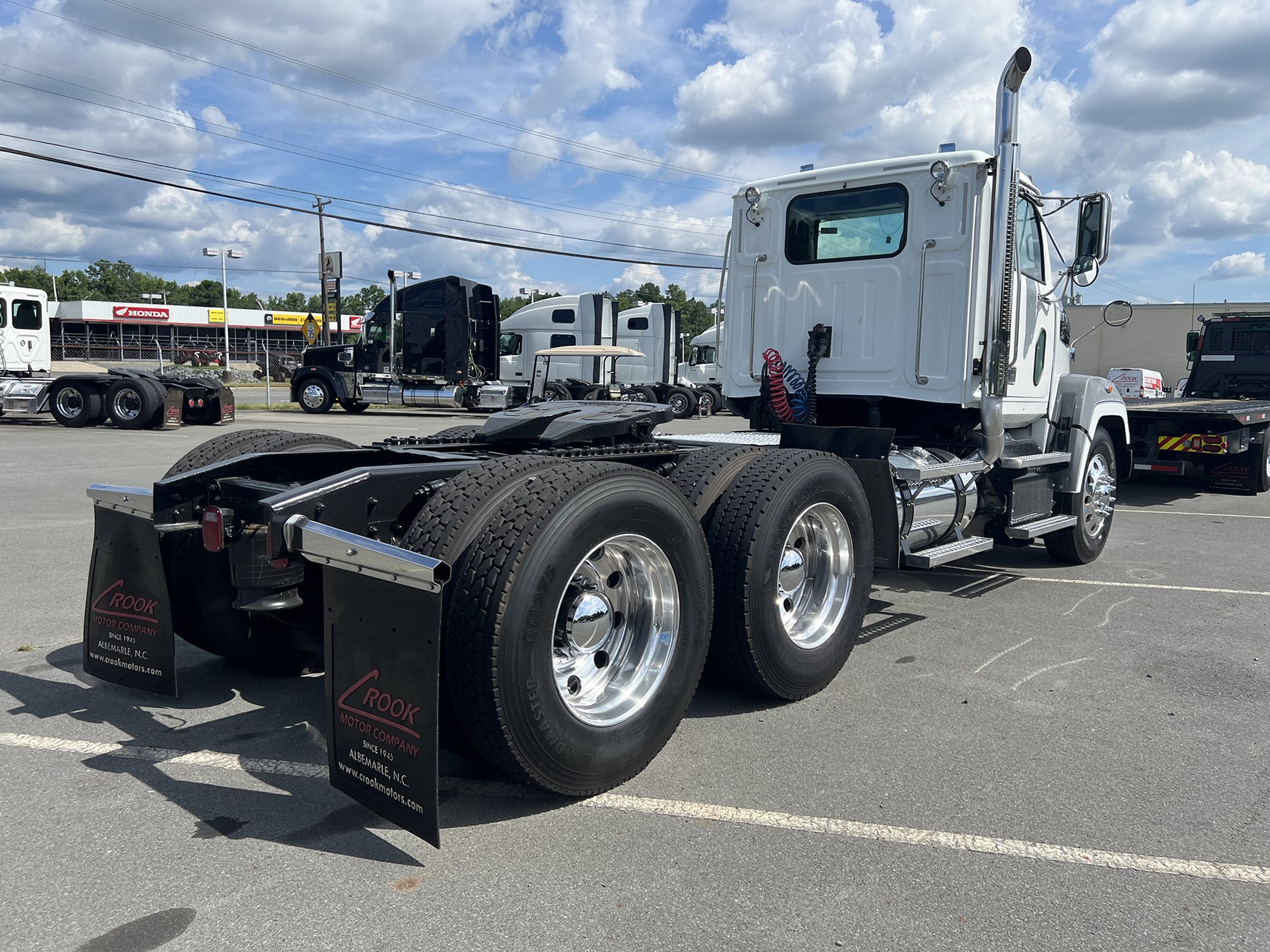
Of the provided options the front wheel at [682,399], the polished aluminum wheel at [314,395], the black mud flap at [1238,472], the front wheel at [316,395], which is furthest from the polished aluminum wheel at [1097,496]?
the polished aluminum wheel at [314,395]

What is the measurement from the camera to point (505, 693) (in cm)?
284

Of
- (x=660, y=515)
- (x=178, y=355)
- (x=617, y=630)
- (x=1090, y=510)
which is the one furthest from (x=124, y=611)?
(x=178, y=355)

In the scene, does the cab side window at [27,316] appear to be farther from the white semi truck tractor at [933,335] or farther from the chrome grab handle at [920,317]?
the chrome grab handle at [920,317]

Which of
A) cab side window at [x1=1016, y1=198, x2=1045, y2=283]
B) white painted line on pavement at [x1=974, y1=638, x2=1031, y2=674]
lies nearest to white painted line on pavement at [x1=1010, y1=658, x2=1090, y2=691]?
white painted line on pavement at [x1=974, y1=638, x2=1031, y2=674]

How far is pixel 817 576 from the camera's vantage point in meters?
4.61

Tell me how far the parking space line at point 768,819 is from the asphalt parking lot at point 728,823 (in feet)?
0.04

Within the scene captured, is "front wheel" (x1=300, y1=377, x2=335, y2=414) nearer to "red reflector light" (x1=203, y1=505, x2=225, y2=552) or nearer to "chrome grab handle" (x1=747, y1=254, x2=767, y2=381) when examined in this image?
"chrome grab handle" (x1=747, y1=254, x2=767, y2=381)

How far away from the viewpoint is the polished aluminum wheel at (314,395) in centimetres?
2730

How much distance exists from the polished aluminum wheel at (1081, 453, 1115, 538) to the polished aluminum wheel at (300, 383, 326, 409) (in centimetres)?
2348

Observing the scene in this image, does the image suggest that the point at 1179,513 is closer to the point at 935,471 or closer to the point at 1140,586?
the point at 1140,586

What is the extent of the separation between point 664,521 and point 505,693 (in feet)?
3.06

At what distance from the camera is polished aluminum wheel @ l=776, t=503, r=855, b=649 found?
4.42 m

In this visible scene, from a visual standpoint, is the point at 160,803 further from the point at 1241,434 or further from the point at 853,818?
the point at 1241,434

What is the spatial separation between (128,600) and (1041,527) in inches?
222
